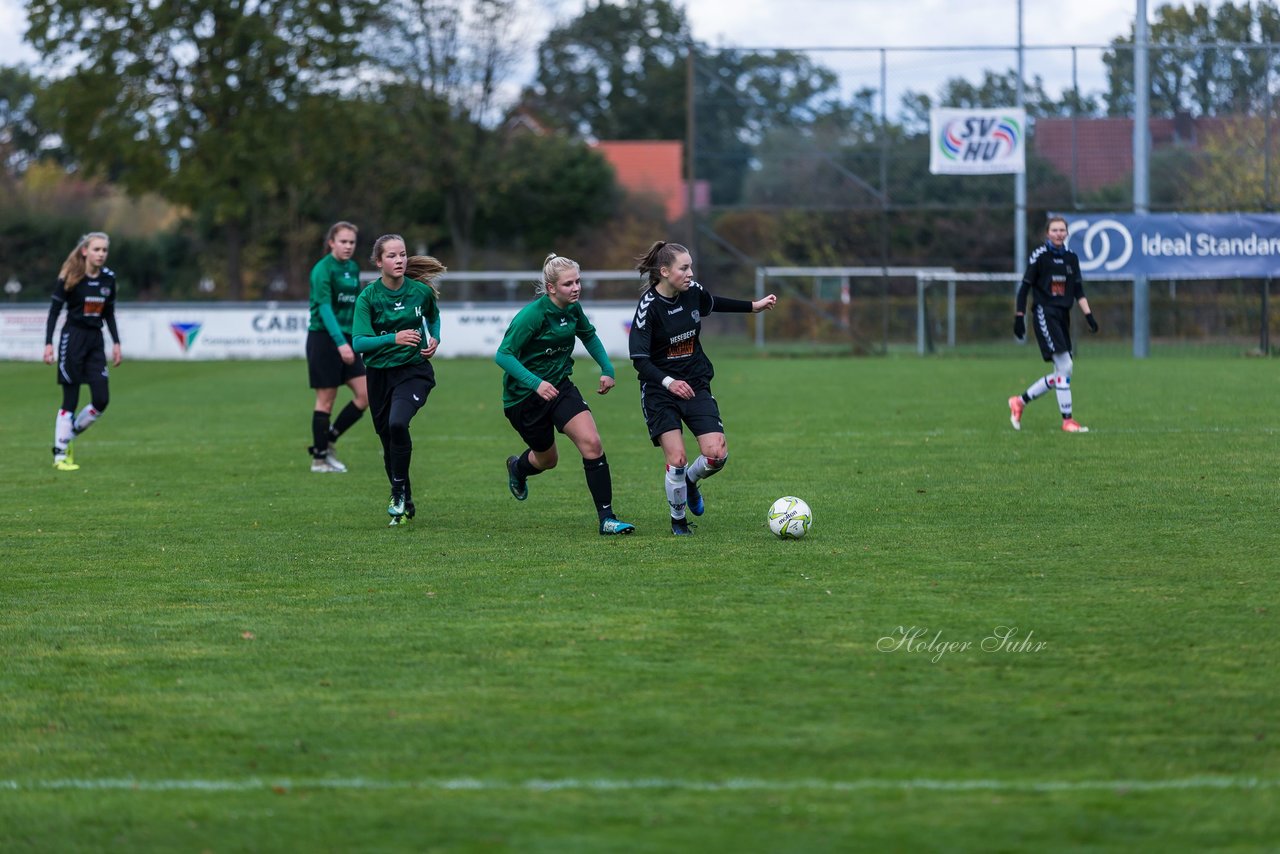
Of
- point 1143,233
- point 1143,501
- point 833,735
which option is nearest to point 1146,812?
point 833,735

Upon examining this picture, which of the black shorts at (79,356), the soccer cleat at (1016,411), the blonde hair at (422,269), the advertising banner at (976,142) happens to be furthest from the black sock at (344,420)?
the advertising banner at (976,142)

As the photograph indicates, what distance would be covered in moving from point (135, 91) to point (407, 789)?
41.0 metres

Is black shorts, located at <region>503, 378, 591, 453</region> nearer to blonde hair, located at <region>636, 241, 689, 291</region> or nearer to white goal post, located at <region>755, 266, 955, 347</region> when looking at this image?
blonde hair, located at <region>636, 241, 689, 291</region>

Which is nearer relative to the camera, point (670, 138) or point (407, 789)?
point (407, 789)

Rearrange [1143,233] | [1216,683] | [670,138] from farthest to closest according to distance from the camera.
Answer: [670,138] → [1143,233] → [1216,683]

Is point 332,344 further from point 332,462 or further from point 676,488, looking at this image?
point 676,488

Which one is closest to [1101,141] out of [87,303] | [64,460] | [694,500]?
[87,303]

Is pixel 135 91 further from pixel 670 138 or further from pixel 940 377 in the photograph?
pixel 670 138

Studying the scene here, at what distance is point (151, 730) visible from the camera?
4.91 m

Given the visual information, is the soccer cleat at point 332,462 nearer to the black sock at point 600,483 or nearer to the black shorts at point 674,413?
the black sock at point 600,483

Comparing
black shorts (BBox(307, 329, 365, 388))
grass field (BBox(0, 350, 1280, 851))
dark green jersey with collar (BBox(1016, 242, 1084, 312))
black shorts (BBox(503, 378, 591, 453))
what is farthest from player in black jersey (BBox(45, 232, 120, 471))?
dark green jersey with collar (BBox(1016, 242, 1084, 312))

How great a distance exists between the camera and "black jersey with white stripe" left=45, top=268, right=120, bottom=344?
12.7 metres

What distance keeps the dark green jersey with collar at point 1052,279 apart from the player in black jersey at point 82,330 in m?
8.28

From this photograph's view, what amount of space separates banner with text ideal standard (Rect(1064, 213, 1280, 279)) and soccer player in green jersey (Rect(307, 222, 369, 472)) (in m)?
18.9
